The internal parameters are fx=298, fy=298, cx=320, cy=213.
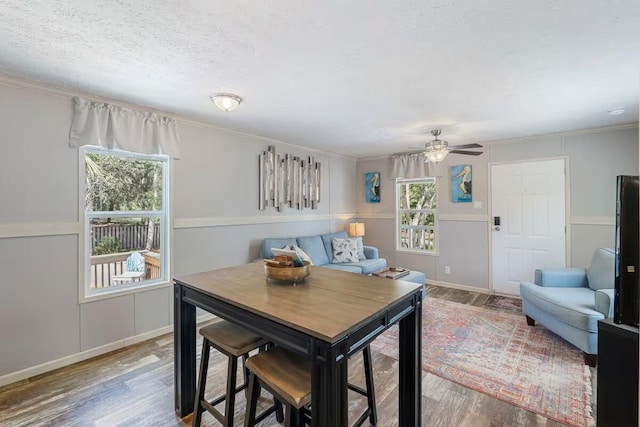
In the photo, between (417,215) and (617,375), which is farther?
(417,215)

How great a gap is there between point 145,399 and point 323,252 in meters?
3.03

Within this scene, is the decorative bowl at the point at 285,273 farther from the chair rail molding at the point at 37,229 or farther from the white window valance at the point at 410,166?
the white window valance at the point at 410,166

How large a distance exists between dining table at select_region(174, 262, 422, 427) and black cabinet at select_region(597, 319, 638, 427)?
0.79 meters

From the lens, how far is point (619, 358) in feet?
4.23

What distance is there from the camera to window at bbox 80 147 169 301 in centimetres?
279

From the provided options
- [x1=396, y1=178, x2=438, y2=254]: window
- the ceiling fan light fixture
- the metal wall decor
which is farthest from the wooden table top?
Result: [x1=396, y1=178, x2=438, y2=254]: window

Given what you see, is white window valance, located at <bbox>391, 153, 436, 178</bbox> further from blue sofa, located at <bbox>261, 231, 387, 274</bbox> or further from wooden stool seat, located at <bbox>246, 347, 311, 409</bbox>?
wooden stool seat, located at <bbox>246, 347, 311, 409</bbox>

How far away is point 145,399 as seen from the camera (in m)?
2.11

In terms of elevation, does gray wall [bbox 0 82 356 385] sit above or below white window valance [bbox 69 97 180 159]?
below

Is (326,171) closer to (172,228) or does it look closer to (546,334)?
(172,228)

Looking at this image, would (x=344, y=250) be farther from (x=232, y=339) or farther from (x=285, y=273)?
(x=232, y=339)

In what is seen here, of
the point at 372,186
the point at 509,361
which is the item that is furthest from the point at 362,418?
the point at 372,186

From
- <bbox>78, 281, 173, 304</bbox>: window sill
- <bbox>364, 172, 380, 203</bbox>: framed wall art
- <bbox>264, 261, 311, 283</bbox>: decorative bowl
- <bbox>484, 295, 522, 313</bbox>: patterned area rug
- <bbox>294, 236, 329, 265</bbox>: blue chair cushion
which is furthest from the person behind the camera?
<bbox>364, 172, 380, 203</bbox>: framed wall art

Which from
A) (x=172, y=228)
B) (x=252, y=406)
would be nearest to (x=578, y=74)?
(x=252, y=406)
